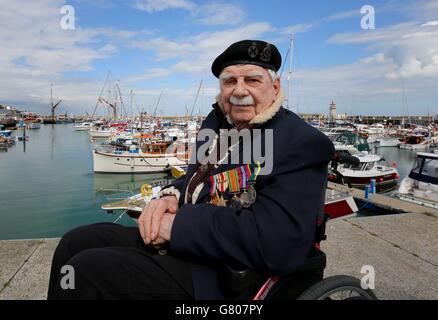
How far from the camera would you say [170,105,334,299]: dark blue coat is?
52.7 inches

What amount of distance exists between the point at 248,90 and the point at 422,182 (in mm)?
13321

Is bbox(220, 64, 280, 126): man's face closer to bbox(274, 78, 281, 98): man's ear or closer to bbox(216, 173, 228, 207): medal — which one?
bbox(274, 78, 281, 98): man's ear

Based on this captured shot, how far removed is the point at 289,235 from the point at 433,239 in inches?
157

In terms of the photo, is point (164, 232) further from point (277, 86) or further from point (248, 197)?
point (277, 86)

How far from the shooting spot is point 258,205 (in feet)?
4.62

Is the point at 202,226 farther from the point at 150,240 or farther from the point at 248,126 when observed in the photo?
the point at 248,126

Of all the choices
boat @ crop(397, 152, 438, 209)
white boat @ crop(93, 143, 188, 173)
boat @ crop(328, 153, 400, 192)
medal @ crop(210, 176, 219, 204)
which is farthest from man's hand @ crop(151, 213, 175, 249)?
white boat @ crop(93, 143, 188, 173)

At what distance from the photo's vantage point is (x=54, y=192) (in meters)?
21.2

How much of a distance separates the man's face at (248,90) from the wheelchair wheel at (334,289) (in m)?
0.94

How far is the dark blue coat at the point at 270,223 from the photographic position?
134 cm

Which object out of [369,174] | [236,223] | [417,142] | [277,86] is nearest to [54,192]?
[369,174]

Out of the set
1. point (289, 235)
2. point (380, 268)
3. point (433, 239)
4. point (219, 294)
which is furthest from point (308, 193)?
point (433, 239)

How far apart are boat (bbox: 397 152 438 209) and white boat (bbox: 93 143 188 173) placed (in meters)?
18.3

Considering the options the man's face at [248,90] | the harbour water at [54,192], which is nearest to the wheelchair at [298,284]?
the man's face at [248,90]
